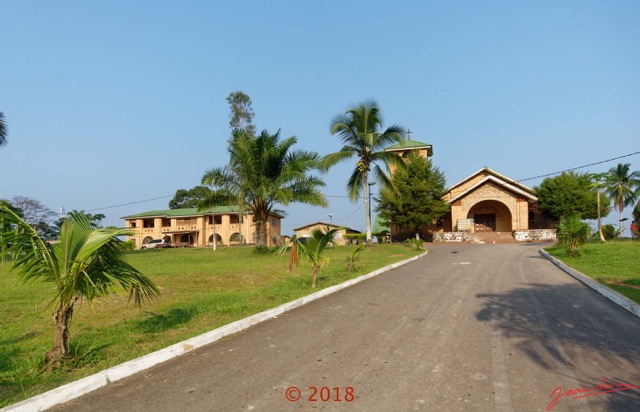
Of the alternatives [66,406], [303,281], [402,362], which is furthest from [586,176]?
[66,406]

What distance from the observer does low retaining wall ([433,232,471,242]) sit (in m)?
34.7

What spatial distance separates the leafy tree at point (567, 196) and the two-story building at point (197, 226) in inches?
1190

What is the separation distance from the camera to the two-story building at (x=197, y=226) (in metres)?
54.0

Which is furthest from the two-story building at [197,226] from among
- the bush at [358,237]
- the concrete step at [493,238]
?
the concrete step at [493,238]

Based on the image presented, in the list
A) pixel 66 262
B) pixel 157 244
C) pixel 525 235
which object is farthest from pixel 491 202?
pixel 66 262

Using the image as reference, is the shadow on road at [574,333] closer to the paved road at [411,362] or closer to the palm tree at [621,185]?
the paved road at [411,362]

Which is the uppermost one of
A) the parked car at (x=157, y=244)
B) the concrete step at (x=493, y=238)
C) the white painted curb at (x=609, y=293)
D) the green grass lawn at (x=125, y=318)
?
the concrete step at (x=493, y=238)

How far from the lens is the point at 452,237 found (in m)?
35.1

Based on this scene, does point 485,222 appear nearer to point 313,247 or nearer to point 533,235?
point 533,235

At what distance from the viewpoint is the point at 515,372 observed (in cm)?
456

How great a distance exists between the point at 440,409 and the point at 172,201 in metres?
75.9

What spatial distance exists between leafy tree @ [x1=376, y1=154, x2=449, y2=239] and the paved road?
88.2 feet

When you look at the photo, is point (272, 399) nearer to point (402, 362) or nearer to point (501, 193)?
point (402, 362)

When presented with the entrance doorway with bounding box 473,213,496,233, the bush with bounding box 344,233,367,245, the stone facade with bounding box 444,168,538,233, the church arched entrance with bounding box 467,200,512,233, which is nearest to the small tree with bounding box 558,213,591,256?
the bush with bounding box 344,233,367,245
